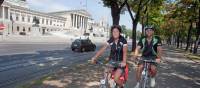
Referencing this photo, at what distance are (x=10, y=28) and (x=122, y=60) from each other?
323 feet

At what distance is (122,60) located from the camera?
6.39 m

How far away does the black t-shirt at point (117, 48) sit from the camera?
249 inches

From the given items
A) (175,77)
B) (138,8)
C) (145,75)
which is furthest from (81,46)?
(145,75)

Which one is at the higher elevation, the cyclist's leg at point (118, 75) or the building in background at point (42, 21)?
the building in background at point (42, 21)

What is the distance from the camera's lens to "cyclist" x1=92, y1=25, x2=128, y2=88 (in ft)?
20.5

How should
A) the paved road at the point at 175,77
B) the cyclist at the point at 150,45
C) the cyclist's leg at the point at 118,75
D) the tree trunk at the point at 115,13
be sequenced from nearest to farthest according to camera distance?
the cyclist's leg at the point at 118,75 → the cyclist at the point at 150,45 → the paved road at the point at 175,77 → the tree trunk at the point at 115,13

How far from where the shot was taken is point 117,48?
20.8ft

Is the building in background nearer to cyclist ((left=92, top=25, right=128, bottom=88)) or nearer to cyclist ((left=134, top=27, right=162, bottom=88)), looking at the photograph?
cyclist ((left=134, top=27, right=162, bottom=88))

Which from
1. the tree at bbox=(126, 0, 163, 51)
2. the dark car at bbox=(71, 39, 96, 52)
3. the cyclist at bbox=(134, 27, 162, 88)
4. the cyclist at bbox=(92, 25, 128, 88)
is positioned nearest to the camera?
the cyclist at bbox=(92, 25, 128, 88)

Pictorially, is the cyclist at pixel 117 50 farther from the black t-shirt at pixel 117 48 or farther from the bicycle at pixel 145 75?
the bicycle at pixel 145 75

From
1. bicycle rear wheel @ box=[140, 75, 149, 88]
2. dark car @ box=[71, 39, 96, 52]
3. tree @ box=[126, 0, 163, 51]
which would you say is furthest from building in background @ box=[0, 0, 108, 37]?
bicycle rear wheel @ box=[140, 75, 149, 88]

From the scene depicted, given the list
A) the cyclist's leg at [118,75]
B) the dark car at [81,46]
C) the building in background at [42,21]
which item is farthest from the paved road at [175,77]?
the building in background at [42,21]

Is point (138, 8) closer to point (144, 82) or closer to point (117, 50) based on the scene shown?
point (144, 82)

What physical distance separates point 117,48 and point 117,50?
0.19ft
